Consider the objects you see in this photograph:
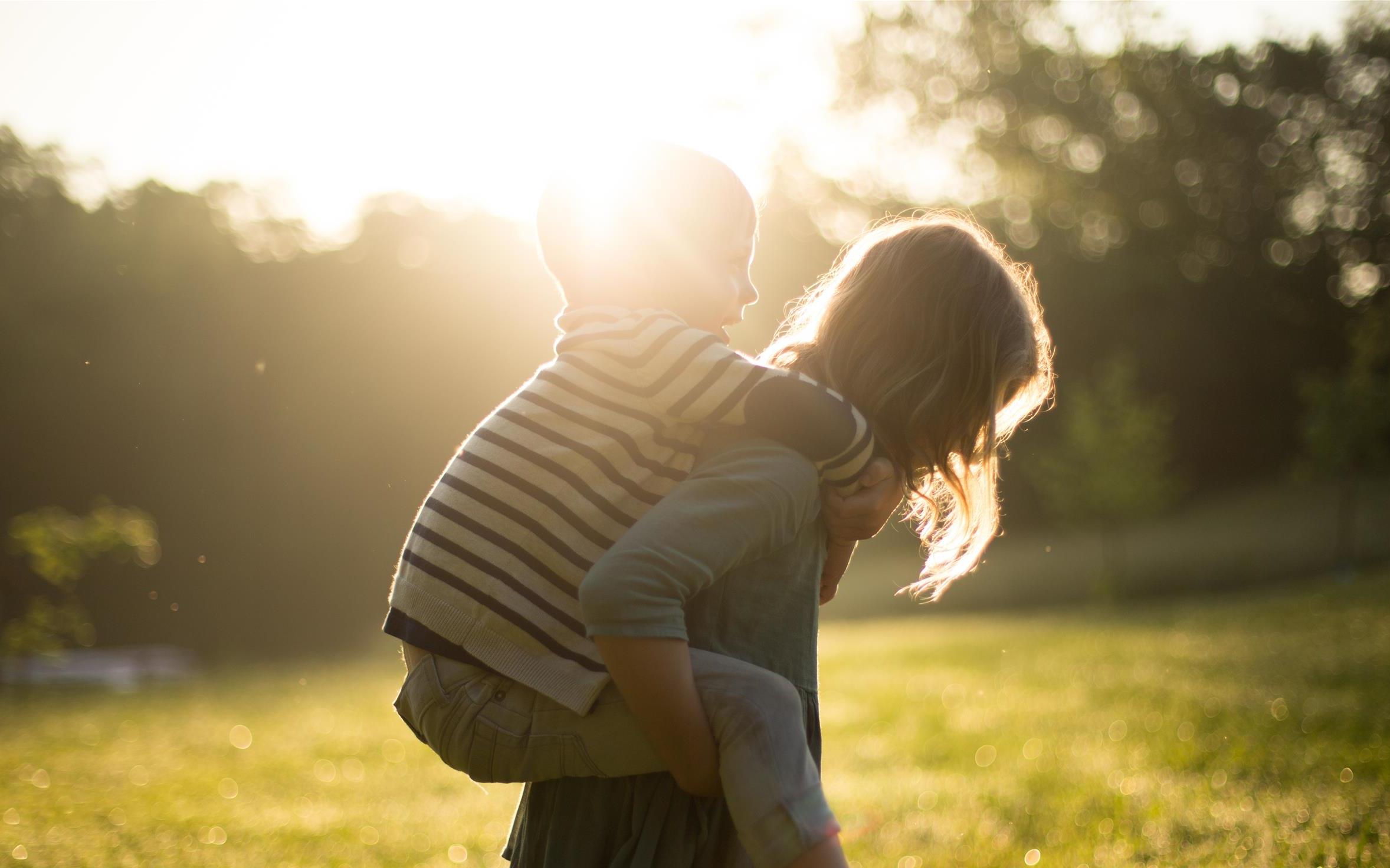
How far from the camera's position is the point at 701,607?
1768mm

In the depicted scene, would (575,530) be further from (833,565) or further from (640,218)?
(833,565)

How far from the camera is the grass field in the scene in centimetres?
387

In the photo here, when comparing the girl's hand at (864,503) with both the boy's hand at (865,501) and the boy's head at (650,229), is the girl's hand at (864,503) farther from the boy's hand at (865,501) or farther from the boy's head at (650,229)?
the boy's head at (650,229)

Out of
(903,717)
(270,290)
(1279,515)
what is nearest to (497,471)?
(903,717)

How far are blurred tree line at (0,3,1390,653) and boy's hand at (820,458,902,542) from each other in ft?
42.2

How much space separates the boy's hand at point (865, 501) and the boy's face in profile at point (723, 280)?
0.31 m

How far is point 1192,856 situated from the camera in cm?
336

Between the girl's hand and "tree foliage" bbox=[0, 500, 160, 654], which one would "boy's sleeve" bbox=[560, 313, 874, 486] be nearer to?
the girl's hand

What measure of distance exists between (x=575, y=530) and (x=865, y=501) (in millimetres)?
474

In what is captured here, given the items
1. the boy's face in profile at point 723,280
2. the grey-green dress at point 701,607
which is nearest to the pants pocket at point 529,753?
the grey-green dress at point 701,607

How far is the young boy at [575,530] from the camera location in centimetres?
162

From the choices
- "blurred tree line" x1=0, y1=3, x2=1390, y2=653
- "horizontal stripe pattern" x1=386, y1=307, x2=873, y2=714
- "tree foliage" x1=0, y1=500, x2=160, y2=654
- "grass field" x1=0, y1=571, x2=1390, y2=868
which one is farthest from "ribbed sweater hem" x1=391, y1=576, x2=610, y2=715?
"blurred tree line" x1=0, y1=3, x2=1390, y2=653

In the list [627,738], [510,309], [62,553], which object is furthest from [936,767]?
[510,309]

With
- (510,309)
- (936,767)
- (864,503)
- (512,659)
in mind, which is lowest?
(510,309)
